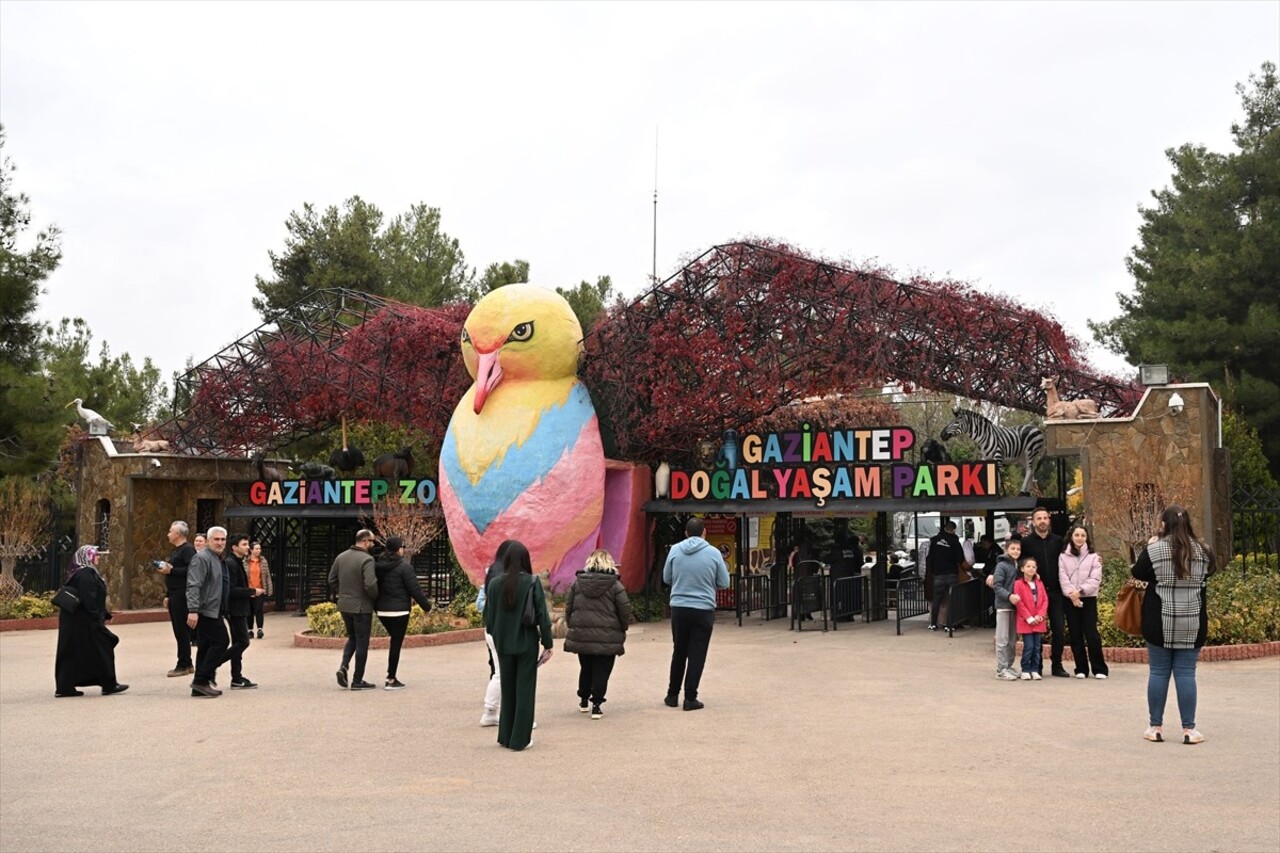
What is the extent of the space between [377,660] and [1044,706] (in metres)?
8.08

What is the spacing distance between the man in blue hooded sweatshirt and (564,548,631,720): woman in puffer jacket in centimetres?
66

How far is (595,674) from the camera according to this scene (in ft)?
34.3

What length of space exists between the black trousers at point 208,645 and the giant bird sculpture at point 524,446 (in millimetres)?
7821

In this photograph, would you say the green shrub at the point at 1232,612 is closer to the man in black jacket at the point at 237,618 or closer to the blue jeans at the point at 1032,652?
the blue jeans at the point at 1032,652

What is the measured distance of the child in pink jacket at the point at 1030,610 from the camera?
40.6ft

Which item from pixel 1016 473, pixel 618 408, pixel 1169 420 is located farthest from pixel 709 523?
pixel 1016 473

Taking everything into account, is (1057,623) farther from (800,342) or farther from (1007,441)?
(1007,441)

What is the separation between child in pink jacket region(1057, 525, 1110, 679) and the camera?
12375 millimetres

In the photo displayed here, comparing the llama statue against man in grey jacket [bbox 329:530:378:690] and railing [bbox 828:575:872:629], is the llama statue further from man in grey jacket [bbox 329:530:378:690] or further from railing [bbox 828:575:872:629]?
man in grey jacket [bbox 329:530:378:690]

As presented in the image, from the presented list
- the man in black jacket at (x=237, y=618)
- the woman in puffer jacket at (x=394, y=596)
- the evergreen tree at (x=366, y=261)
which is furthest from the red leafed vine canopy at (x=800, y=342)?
the evergreen tree at (x=366, y=261)

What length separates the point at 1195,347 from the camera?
30203 millimetres

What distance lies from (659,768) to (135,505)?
766 inches

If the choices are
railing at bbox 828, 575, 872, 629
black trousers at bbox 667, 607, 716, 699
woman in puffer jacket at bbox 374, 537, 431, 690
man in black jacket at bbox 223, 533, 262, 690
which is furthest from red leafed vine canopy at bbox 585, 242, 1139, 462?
black trousers at bbox 667, 607, 716, 699

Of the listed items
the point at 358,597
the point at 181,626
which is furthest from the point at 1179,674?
Result: the point at 181,626
